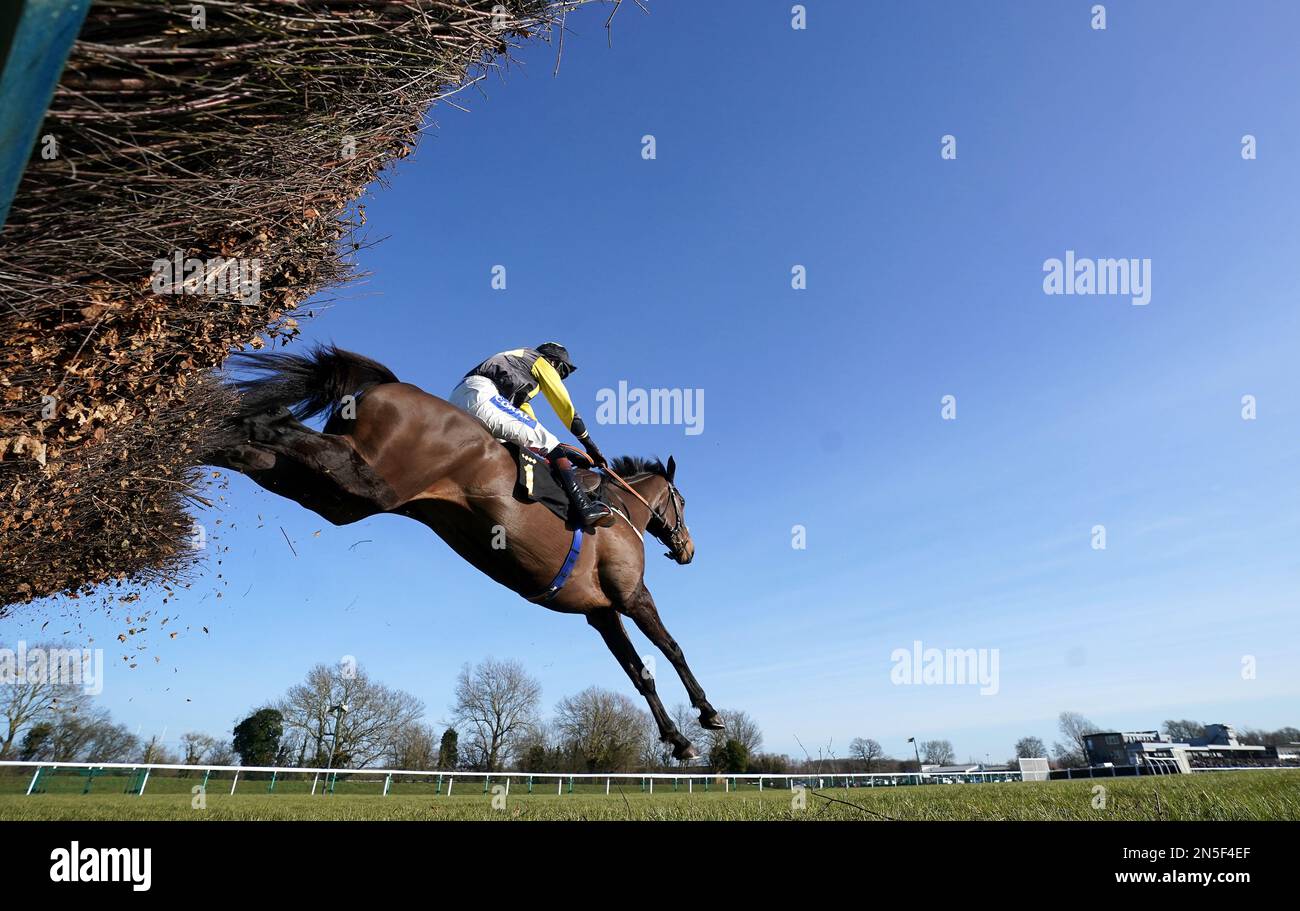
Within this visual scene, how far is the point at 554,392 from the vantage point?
689 centimetres

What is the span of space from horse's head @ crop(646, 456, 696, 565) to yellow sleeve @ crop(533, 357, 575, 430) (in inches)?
76.6

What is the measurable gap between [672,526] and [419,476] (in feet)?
11.6

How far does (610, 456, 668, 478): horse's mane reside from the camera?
8.59 metres

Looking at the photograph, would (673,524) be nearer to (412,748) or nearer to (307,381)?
(307,381)

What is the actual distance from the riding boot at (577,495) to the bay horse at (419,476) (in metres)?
0.24

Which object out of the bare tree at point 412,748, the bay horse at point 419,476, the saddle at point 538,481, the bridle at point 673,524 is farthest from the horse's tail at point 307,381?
the bare tree at point 412,748

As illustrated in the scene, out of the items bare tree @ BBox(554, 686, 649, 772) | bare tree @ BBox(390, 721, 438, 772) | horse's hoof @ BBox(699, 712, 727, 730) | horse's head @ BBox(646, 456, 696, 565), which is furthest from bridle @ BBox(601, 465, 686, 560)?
bare tree @ BBox(390, 721, 438, 772)

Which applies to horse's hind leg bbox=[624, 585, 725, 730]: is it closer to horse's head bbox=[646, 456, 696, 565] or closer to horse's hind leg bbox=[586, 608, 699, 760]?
horse's hind leg bbox=[586, 608, 699, 760]

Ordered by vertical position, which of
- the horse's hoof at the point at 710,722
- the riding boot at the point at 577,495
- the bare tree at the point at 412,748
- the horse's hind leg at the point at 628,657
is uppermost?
the riding boot at the point at 577,495

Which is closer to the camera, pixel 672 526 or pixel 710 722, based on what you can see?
pixel 710 722

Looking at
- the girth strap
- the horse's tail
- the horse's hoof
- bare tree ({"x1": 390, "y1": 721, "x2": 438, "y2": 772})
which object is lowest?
bare tree ({"x1": 390, "y1": 721, "x2": 438, "y2": 772})

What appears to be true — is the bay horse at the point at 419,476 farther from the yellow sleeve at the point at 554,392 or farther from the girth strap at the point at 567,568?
the yellow sleeve at the point at 554,392

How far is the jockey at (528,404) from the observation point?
6.57 metres

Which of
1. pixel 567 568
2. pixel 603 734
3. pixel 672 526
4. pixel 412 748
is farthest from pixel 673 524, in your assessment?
pixel 412 748
